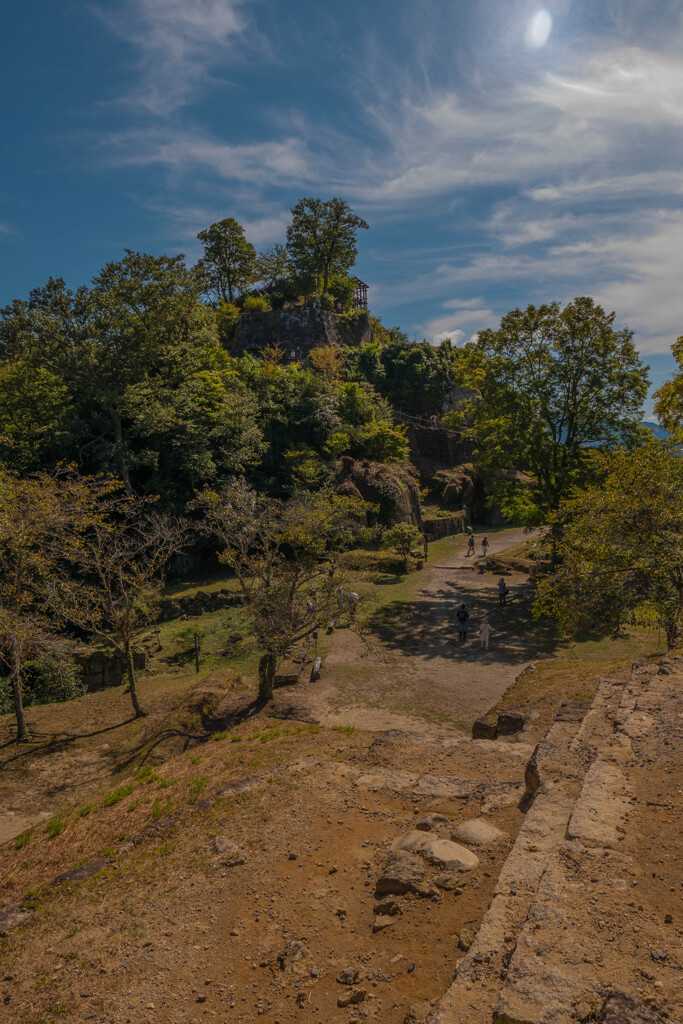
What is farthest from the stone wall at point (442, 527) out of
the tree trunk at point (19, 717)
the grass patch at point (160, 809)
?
the grass patch at point (160, 809)

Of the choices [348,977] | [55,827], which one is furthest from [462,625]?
[348,977]

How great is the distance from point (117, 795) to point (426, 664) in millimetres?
9351

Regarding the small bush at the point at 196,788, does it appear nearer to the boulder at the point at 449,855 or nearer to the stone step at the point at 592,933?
the boulder at the point at 449,855

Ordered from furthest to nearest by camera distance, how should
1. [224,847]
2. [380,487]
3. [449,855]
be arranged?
[380,487] < [224,847] < [449,855]

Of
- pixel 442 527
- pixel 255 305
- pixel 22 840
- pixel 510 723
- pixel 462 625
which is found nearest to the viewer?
pixel 22 840

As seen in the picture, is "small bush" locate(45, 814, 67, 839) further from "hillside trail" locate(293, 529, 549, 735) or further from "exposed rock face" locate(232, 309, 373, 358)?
"exposed rock face" locate(232, 309, 373, 358)

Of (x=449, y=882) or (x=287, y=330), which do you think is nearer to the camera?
(x=449, y=882)

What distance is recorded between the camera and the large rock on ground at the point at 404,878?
16.9 feet

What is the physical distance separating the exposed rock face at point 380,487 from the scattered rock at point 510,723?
65.3 feet

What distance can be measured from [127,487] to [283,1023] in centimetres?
2462

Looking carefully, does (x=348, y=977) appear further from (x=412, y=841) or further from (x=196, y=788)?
(x=196, y=788)

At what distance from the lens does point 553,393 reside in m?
22.2

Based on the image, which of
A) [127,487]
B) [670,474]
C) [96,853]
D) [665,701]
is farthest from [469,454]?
[96,853]

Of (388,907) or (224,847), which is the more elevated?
(388,907)
